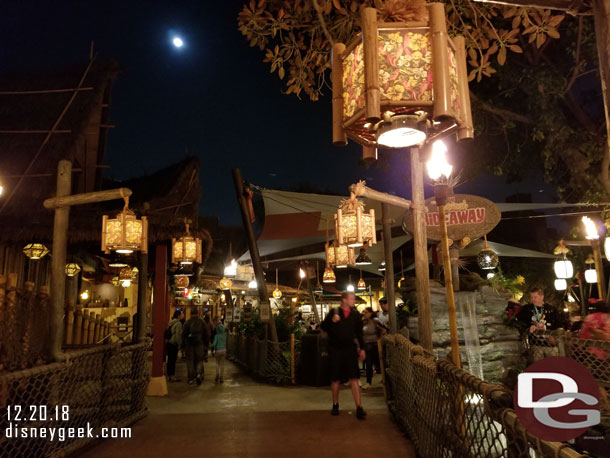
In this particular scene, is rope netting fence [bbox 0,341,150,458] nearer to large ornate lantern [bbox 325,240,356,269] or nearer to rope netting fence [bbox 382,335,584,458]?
rope netting fence [bbox 382,335,584,458]

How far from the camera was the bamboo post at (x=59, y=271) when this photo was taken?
5027 mm

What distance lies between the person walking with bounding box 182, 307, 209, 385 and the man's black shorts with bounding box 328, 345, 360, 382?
5.03m

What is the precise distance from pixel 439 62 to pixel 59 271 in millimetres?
5052

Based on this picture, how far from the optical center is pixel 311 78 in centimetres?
500

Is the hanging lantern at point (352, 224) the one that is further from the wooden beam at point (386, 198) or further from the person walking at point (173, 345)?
the person walking at point (173, 345)

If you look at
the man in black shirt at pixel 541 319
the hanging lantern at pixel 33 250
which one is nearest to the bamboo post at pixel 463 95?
the man in black shirt at pixel 541 319

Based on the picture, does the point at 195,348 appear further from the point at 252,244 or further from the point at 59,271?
the point at 59,271

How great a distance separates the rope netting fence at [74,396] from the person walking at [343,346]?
10.5 feet

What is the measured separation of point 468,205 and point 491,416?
664cm

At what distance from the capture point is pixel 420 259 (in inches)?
224

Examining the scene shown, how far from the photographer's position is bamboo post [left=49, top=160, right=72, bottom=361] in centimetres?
503

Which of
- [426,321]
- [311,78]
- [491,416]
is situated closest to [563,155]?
[426,321]

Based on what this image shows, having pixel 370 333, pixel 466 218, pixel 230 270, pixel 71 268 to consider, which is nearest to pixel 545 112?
pixel 466 218

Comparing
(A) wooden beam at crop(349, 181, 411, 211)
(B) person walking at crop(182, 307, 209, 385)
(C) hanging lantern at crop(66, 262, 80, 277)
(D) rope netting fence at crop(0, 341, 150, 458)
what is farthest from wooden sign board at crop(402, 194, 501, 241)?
(C) hanging lantern at crop(66, 262, 80, 277)
